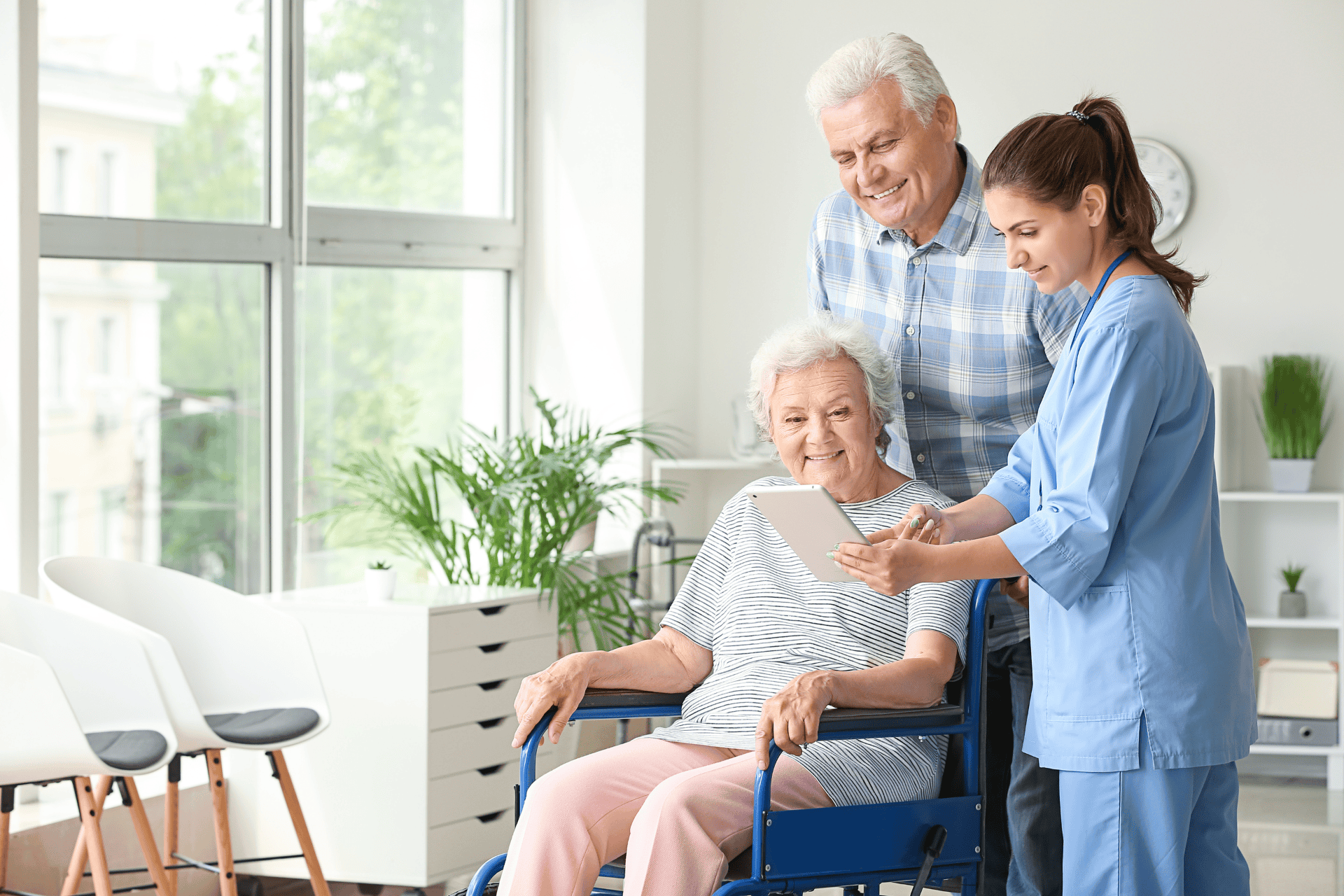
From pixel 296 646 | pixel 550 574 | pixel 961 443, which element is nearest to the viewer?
pixel 961 443

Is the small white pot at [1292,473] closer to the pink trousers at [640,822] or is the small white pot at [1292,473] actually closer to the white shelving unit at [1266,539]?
the white shelving unit at [1266,539]

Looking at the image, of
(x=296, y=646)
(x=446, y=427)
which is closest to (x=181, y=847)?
(x=296, y=646)

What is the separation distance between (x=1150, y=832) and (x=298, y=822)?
1886 millimetres

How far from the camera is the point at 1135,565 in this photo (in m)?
1.59

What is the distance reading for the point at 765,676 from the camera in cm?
208

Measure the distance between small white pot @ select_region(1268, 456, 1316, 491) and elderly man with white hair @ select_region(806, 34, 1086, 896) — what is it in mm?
2575

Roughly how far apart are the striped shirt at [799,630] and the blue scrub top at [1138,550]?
375 mm

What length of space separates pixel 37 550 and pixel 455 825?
111cm

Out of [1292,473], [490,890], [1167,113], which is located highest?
[1167,113]

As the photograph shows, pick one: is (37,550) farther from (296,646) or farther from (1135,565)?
(1135,565)

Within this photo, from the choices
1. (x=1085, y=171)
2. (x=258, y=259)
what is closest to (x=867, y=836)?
(x=1085, y=171)

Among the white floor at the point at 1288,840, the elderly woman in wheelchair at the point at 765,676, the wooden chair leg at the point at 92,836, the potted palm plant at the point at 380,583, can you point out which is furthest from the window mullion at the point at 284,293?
the elderly woman in wheelchair at the point at 765,676

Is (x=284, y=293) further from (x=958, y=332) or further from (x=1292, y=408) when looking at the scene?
(x=1292, y=408)

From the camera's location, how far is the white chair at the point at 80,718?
2.35 m
